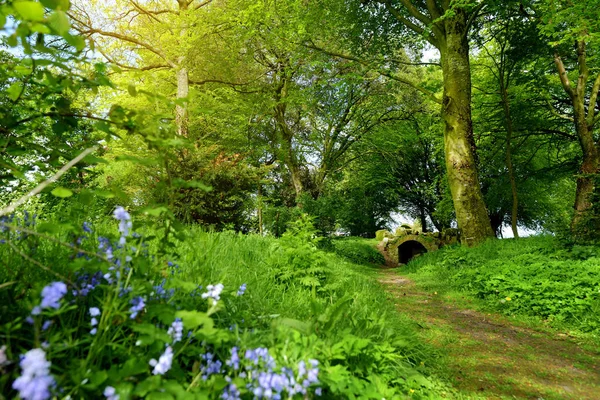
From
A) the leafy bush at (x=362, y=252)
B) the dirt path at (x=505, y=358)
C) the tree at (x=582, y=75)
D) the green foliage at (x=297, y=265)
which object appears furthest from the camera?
the leafy bush at (x=362, y=252)

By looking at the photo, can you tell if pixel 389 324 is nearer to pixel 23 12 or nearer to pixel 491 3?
pixel 23 12

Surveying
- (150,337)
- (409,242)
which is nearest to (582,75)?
(409,242)

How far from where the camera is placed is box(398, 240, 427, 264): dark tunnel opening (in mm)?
19266

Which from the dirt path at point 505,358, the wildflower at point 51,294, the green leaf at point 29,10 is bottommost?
the dirt path at point 505,358

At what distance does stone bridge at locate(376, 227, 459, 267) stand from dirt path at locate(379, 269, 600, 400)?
10.0m

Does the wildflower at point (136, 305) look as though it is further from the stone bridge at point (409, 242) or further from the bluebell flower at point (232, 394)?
the stone bridge at point (409, 242)

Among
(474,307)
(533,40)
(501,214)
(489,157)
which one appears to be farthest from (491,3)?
(501,214)

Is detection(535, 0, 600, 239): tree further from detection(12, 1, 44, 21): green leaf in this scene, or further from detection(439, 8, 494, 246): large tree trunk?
detection(12, 1, 44, 21): green leaf

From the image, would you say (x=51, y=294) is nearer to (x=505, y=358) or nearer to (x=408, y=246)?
(x=505, y=358)

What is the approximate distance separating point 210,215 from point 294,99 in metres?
6.79

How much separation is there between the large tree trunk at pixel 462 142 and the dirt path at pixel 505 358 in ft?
14.3

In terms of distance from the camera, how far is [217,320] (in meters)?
2.02

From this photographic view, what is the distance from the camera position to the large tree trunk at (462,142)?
356 inches

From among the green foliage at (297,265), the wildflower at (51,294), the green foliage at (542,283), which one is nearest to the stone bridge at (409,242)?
the green foliage at (542,283)
